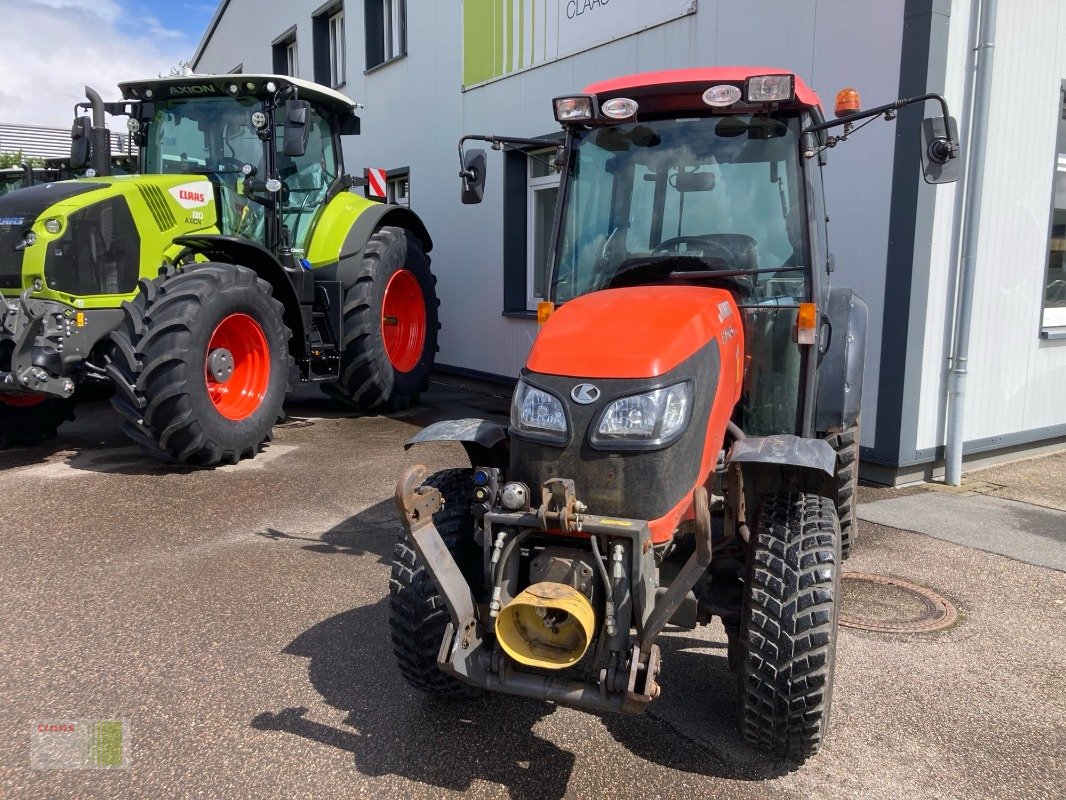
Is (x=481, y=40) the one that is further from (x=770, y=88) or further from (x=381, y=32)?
(x=770, y=88)

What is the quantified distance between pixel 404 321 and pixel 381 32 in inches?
210

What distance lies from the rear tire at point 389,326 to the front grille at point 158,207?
4.99 ft

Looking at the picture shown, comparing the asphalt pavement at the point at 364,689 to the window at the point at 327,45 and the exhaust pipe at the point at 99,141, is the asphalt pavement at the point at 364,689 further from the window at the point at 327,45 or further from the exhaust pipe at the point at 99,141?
the window at the point at 327,45

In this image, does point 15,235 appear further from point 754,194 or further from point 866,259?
point 866,259

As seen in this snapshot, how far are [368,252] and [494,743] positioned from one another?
5.50 m

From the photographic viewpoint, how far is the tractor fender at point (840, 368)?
3.85 metres

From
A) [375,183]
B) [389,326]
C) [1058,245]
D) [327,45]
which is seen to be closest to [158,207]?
[389,326]

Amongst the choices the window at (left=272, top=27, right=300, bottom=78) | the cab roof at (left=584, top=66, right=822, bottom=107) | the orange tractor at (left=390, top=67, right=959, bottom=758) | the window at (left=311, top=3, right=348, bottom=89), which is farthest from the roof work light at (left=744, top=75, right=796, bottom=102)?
the window at (left=272, top=27, right=300, bottom=78)

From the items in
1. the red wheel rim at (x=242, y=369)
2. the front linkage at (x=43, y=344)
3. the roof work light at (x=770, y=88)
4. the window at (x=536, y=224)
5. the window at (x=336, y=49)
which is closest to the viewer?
Answer: the roof work light at (x=770, y=88)

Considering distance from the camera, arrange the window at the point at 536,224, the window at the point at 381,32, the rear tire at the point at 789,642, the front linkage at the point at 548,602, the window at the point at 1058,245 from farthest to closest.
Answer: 1. the window at the point at 381,32
2. the window at the point at 536,224
3. the window at the point at 1058,245
4. the rear tire at the point at 789,642
5. the front linkage at the point at 548,602

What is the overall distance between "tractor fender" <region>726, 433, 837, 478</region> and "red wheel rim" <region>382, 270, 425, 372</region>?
19.2 feet

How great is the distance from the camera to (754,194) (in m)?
3.46

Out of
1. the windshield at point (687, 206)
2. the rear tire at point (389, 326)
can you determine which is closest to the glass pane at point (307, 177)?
the rear tire at point (389, 326)

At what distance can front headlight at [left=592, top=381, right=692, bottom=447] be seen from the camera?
243cm
